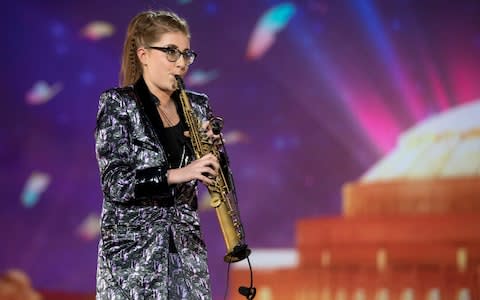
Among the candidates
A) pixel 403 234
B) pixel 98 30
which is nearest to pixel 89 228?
pixel 98 30

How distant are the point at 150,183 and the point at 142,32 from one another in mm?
419

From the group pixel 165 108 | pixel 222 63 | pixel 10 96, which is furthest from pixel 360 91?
pixel 165 108

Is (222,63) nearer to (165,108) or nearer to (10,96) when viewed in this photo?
(10,96)

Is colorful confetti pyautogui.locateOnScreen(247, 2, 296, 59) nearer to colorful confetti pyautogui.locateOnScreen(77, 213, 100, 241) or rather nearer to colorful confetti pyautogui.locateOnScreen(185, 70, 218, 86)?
colorful confetti pyautogui.locateOnScreen(185, 70, 218, 86)

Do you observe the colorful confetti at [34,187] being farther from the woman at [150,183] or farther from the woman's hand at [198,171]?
the woman's hand at [198,171]

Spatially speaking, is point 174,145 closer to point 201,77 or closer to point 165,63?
point 165,63

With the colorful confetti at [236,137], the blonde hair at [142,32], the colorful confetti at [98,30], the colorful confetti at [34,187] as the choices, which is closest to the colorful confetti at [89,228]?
Answer: the colorful confetti at [34,187]

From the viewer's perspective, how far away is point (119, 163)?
6.95ft

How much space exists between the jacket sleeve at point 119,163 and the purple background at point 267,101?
2.28 meters

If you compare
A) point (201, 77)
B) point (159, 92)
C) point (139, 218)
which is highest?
point (201, 77)

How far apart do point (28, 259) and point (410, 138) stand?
7.34 feet

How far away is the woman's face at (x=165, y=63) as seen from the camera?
7.22 ft

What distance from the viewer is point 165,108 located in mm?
2268

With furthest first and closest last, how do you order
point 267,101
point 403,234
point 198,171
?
point 267,101 → point 403,234 → point 198,171
